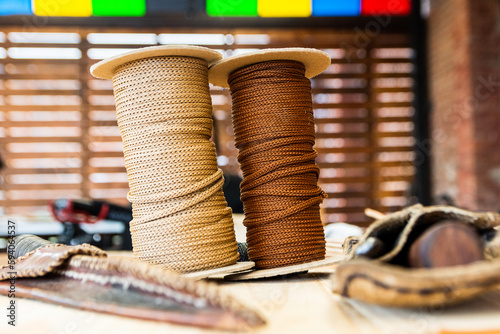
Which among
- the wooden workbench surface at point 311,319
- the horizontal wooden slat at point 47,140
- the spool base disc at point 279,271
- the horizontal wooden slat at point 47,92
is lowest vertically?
the spool base disc at point 279,271

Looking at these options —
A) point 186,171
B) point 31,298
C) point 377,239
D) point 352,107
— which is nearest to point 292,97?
point 186,171

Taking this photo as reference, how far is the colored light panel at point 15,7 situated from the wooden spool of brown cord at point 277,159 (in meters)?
4.21

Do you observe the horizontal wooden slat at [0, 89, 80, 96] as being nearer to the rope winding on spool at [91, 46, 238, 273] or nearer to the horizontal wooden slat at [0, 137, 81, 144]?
the horizontal wooden slat at [0, 137, 81, 144]

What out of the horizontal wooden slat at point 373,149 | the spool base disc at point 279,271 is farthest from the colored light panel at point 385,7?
the spool base disc at point 279,271

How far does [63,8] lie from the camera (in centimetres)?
455

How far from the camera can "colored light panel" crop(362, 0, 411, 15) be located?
468cm

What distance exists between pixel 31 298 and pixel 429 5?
481 cm

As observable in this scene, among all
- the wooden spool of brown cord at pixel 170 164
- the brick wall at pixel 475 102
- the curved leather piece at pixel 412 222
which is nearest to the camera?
the curved leather piece at pixel 412 222

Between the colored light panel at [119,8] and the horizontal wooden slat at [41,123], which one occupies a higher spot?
the colored light panel at [119,8]

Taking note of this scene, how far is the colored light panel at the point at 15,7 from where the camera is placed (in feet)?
14.8

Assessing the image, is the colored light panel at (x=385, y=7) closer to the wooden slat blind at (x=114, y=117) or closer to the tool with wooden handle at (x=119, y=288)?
the wooden slat blind at (x=114, y=117)

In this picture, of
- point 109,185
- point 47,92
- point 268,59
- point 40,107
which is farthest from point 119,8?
point 268,59

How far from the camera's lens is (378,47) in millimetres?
4887

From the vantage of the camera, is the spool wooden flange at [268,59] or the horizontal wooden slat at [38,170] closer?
the spool wooden flange at [268,59]
